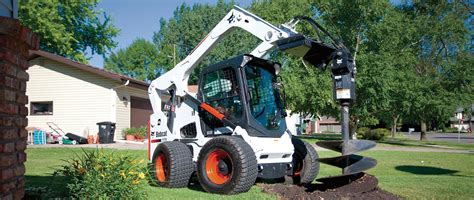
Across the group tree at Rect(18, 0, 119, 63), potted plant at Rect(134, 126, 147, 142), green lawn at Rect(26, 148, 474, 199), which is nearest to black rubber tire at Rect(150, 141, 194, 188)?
green lawn at Rect(26, 148, 474, 199)

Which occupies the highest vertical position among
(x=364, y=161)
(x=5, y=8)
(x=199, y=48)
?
(x=199, y=48)

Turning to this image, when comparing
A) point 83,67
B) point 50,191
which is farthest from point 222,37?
point 83,67

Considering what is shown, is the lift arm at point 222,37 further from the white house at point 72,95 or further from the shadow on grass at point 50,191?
the white house at point 72,95

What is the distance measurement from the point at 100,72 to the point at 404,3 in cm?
2443

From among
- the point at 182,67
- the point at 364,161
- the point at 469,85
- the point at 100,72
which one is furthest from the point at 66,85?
the point at 469,85

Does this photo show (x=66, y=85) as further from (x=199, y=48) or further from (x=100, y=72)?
(x=199, y=48)

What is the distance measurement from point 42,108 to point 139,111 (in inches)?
197

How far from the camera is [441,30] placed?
32.2m

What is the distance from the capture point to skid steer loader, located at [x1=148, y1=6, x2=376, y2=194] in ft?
22.8

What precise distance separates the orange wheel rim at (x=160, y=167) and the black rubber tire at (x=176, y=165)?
11cm

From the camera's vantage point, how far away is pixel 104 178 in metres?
5.43

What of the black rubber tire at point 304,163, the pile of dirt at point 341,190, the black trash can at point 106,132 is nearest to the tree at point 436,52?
the black trash can at point 106,132

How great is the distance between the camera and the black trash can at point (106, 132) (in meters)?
20.7

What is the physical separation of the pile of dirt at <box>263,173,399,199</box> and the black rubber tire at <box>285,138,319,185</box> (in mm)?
662
